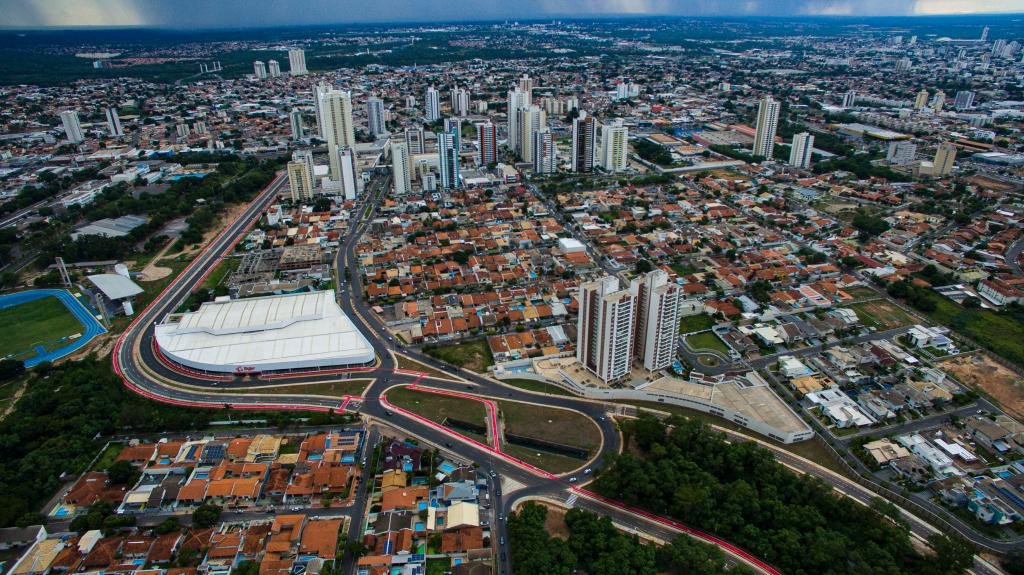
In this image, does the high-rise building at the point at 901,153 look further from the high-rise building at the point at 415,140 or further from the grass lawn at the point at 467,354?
the grass lawn at the point at 467,354

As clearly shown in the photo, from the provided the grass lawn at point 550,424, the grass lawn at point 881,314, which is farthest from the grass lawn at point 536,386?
the grass lawn at point 881,314

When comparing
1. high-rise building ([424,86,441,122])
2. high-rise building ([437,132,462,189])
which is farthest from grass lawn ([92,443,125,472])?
high-rise building ([424,86,441,122])

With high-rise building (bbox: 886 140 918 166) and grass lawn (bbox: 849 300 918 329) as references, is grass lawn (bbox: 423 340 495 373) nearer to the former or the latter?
grass lawn (bbox: 849 300 918 329)

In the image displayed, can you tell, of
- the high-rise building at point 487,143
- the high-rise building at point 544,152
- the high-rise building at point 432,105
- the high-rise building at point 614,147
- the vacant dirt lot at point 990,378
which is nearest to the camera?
the vacant dirt lot at point 990,378

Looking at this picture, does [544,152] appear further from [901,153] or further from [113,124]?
[113,124]

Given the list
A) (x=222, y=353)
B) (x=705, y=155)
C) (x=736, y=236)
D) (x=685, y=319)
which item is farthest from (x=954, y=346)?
(x=705, y=155)

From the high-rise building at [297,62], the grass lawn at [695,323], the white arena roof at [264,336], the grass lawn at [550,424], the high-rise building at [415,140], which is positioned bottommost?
the grass lawn at [550,424]

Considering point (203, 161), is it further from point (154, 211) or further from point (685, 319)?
point (685, 319)
